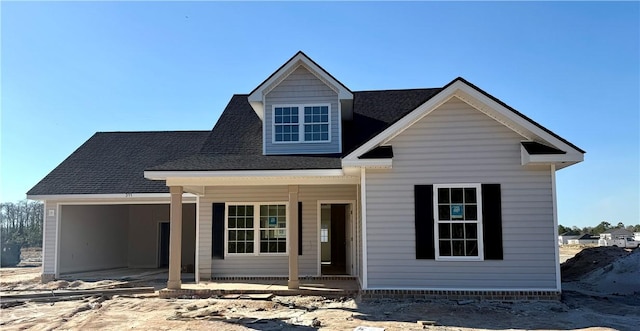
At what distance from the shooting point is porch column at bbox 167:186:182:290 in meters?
11.7

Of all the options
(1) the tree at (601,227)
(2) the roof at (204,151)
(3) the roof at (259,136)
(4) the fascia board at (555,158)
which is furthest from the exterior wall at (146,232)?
(1) the tree at (601,227)

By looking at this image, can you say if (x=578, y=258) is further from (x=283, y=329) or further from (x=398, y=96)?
(x=283, y=329)

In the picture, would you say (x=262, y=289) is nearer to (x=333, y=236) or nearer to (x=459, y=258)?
(x=459, y=258)

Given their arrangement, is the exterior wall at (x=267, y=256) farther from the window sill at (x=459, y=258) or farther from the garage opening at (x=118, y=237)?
the window sill at (x=459, y=258)

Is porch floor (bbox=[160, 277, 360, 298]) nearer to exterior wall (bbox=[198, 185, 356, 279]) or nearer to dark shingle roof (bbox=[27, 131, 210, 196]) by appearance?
exterior wall (bbox=[198, 185, 356, 279])

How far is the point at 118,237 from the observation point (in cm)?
1906

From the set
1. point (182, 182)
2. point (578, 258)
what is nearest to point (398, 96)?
point (182, 182)

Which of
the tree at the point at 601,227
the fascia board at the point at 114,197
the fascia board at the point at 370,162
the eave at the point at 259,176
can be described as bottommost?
the tree at the point at 601,227

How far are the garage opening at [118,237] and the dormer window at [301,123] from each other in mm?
6531

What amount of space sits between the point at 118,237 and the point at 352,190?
32.4 ft

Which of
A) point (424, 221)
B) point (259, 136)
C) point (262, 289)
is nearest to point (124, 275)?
point (259, 136)

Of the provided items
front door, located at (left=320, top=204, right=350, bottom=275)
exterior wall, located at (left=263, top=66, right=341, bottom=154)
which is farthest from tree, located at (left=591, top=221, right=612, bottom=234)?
exterior wall, located at (left=263, top=66, right=341, bottom=154)

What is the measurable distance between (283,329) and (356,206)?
5869 mm

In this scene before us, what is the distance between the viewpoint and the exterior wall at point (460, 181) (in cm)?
1029
